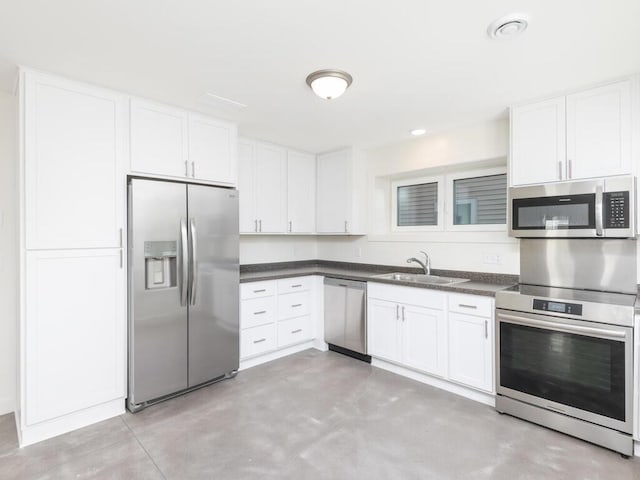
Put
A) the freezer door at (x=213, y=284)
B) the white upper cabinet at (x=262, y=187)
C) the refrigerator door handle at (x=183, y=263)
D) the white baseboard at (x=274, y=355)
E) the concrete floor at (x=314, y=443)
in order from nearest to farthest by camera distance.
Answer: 1. the concrete floor at (x=314, y=443)
2. the refrigerator door handle at (x=183, y=263)
3. the freezer door at (x=213, y=284)
4. the white baseboard at (x=274, y=355)
5. the white upper cabinet at (x=262, y=187)

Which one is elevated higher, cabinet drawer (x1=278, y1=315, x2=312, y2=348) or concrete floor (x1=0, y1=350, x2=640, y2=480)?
cabinet drawer (x1=278, y1=315, x2=312, y2=348)

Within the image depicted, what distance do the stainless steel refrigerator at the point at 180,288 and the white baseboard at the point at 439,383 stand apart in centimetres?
144

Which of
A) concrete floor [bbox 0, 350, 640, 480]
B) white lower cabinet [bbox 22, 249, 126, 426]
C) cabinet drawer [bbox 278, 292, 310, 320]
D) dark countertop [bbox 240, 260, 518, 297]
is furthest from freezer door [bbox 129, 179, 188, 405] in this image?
cabinet drawer [bbox 278, 292, 310, 320]

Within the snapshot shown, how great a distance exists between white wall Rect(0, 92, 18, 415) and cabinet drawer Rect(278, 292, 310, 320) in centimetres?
214

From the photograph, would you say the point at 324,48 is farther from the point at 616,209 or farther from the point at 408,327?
the point at 408,327

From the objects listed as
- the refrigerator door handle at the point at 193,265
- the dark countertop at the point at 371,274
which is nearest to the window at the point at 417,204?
the dark countertop at the point at 371,274

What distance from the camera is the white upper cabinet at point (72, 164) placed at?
2.15m

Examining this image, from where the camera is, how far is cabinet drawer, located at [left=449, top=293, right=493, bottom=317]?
2611mm

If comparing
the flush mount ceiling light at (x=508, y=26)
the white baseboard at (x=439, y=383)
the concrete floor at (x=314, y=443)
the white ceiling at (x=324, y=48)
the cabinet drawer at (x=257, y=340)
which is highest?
the white ceiling at (x=324, y=48)

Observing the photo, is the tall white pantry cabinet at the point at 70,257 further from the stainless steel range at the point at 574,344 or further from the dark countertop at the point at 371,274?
the stainless steel range at the point at 574,344

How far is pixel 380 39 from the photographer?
6.08 feet

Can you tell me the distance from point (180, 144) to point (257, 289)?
1.51 meters

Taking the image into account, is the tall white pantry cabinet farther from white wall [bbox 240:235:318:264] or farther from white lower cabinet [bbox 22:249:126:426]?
white wall [bbox 240:235:318:264]

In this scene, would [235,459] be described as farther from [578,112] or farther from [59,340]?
[578,112]
